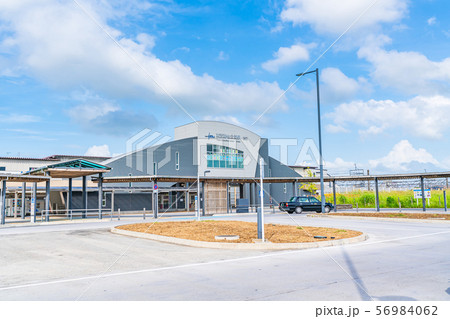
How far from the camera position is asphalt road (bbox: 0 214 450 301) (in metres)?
6.60

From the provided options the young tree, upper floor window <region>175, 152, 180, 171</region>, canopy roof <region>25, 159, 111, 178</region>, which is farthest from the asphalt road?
the young tree

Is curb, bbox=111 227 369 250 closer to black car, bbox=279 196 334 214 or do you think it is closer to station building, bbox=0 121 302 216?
station building, bbox=0 121 302 216

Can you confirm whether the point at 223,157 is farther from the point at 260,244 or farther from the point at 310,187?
the point at 260,244

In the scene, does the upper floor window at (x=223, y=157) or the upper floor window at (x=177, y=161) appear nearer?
the upper floor window at (x=177, y=161)

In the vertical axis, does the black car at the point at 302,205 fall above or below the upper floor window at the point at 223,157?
below

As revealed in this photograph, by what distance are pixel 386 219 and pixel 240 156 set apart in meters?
33.6

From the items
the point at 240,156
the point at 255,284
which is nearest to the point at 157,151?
the point at 240,156

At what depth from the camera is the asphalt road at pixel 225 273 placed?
6602 mm

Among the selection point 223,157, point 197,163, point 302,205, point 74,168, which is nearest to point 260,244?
point 74,168

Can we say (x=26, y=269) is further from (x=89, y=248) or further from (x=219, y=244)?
(x=219, y=244)

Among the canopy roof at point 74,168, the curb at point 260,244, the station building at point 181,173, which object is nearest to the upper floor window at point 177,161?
the station building at point 181,173

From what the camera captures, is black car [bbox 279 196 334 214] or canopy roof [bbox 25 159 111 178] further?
black car [bbox 279 196 334 214]

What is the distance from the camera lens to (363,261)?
32.2 feet

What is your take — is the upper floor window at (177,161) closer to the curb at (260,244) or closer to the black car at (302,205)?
the black car at (302,205)
